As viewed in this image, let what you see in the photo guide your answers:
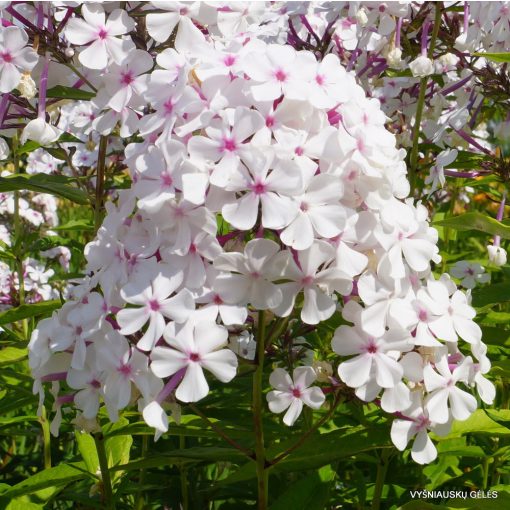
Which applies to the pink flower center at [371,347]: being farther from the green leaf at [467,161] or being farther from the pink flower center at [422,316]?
the green leaf at [467,161]

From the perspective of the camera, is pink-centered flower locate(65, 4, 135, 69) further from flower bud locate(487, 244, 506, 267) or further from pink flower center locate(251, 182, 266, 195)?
flower bud locate(487, 244, 506, 267)

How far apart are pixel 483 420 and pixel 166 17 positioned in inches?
38.7

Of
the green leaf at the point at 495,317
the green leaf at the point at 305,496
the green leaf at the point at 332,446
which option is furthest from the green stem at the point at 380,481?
the green leaf at the point at 495,317

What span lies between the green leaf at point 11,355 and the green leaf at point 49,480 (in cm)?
25

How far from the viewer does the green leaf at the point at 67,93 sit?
170cm

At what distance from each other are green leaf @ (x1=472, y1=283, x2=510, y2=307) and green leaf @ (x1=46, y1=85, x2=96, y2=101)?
38.0 inches

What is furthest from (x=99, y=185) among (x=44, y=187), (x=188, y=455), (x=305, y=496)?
(x=305, y=496)

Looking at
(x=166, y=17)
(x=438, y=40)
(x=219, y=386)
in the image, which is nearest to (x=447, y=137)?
(x=438, y=40)

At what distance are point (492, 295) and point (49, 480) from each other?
1050 millimetres

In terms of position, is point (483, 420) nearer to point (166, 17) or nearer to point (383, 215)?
point (383, 215)

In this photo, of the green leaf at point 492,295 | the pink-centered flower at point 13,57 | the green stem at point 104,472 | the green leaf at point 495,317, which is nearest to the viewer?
the pink-centered flower at point 13,57

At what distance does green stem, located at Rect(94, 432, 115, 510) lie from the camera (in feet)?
5.36

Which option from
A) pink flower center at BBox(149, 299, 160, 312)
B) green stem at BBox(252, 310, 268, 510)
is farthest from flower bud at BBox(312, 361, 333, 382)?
pink flower center at BBox(149, 299, 160, 312)

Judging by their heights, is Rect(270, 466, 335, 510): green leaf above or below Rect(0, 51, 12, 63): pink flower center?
below
